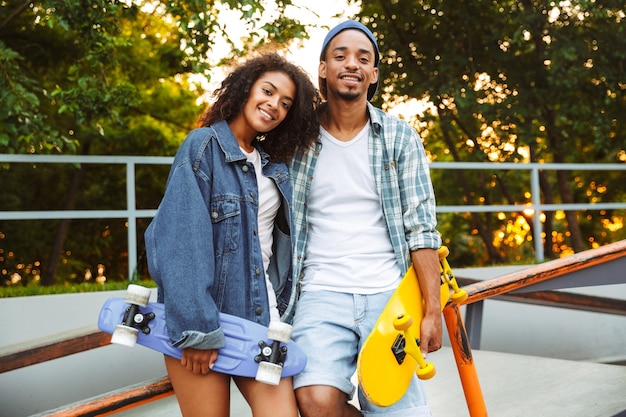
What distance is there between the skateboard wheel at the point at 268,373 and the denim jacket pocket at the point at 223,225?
37 centimetres

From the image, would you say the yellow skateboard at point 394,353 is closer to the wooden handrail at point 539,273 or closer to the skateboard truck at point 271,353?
the skateboard truck at point 271,353

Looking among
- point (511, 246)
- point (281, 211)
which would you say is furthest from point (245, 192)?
point (511, 246)

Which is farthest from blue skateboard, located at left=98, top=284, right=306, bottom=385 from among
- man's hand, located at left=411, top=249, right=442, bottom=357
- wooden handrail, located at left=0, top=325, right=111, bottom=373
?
wooden handrail, located at left=0, top=325, right=111, bottom=373

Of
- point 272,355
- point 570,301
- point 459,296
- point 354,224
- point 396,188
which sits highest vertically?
point 396,188

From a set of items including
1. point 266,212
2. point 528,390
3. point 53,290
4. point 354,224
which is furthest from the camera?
point 53,290

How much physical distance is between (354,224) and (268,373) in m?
0.68

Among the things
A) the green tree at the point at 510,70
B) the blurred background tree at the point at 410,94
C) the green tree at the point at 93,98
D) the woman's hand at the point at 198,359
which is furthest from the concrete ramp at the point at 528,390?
the green tree at the point at 510,70

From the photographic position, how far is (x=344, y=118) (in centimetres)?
256

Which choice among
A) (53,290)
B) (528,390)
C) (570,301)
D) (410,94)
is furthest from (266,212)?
(410,94)

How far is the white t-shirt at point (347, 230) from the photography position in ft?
7.82

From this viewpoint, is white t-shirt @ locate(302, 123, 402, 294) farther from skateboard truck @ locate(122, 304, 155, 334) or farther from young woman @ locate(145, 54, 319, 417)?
skateboard truck @ locate(122, 304, 155, 334)

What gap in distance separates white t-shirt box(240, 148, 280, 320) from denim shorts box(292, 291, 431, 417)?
0.12 m

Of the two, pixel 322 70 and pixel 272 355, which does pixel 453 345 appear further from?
pixel 322 70

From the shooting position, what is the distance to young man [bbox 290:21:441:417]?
232 cm
